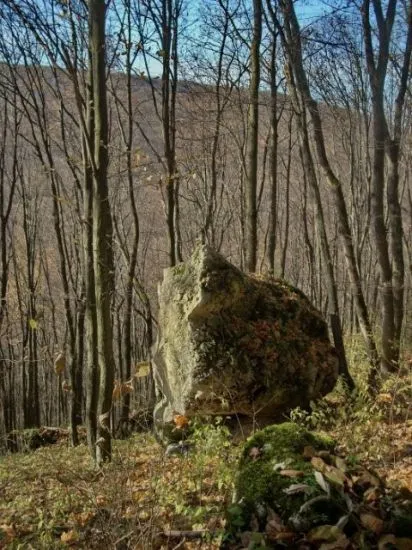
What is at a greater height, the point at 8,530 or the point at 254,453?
the point at 254,453

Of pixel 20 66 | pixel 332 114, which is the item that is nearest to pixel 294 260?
pixel 332 114

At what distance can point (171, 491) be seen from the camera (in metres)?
4.08

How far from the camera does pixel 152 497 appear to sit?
3.66 meters

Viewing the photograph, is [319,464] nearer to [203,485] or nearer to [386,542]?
[386,542]

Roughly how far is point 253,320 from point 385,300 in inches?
67.4

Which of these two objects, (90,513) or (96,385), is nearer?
(90,513)


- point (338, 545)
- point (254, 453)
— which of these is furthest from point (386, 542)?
point (254, 453)

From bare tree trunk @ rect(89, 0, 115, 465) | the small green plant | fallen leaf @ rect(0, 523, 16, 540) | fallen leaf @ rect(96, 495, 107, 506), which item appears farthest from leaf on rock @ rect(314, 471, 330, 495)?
bare tree trunk @ rect(89, 0, 115, 465)

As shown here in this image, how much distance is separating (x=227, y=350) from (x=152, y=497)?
2.56 metres

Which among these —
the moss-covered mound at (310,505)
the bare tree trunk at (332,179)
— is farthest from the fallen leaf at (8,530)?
the bare tree trunk at (332,179)

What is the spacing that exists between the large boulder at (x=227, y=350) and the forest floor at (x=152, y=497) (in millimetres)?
766

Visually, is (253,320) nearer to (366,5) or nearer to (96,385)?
(96,385)

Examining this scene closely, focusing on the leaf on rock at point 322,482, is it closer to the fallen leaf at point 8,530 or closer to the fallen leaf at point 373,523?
the fallen leaf at point 373,523

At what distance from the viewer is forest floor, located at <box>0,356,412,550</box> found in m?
3.21
